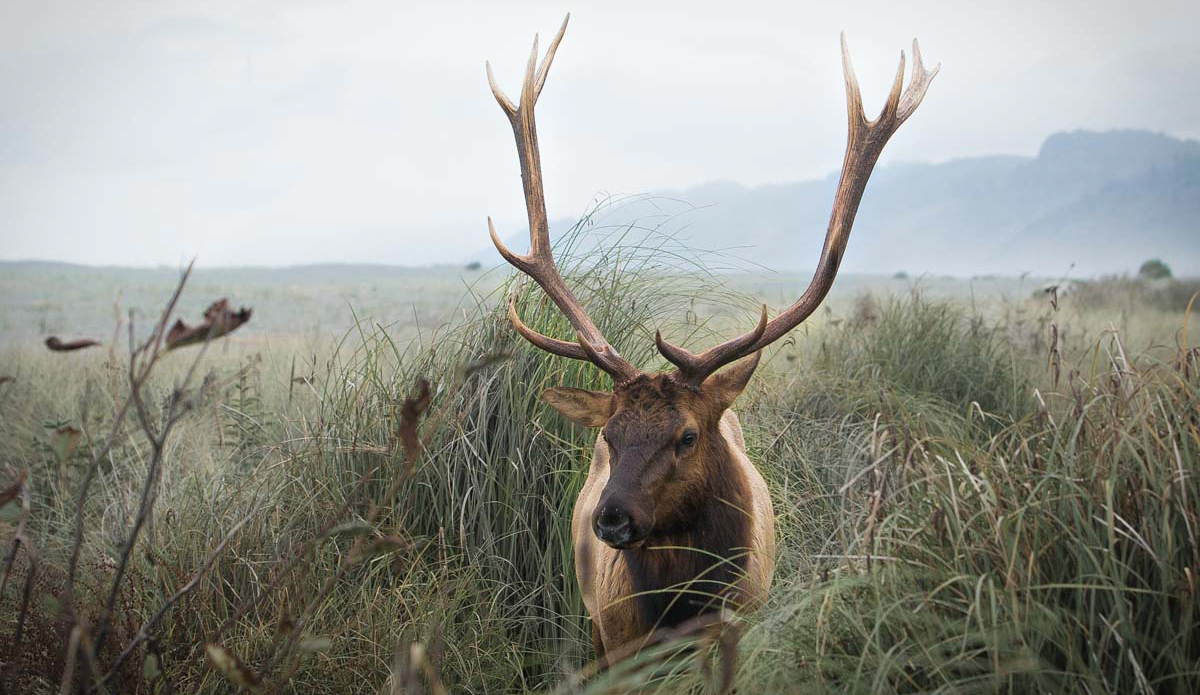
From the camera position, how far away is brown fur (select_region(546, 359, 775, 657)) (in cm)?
285

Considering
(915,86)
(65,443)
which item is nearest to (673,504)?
(65,443)

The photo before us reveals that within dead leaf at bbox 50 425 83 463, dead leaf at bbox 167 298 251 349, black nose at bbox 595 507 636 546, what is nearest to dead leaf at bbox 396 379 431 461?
dead leaf at bbox 167 298 251 349

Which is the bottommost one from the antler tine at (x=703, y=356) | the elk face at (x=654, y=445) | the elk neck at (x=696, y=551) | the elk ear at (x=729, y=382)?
the elk neck at (x=696, y=551)

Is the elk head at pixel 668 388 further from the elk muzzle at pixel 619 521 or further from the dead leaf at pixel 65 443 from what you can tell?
the dead leaf at pixel 65 443

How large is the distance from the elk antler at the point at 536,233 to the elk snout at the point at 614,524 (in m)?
0.81

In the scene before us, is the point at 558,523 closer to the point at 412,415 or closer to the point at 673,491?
the point at 673,491

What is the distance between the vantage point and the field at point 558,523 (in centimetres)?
200

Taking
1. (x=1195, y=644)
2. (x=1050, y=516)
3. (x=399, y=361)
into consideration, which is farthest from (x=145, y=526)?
(x=1195, y=644)

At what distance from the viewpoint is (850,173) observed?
3.67m

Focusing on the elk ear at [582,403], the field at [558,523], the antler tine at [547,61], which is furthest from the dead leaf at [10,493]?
the antler tine at [547,61]

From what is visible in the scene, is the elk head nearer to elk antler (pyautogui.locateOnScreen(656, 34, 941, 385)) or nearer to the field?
elk antler (pyautogui.locateOnScreen(656, 34, 941, 385))

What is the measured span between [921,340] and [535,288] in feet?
11.5

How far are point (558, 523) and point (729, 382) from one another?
1.18 metres

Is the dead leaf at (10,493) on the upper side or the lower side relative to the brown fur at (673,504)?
upper
